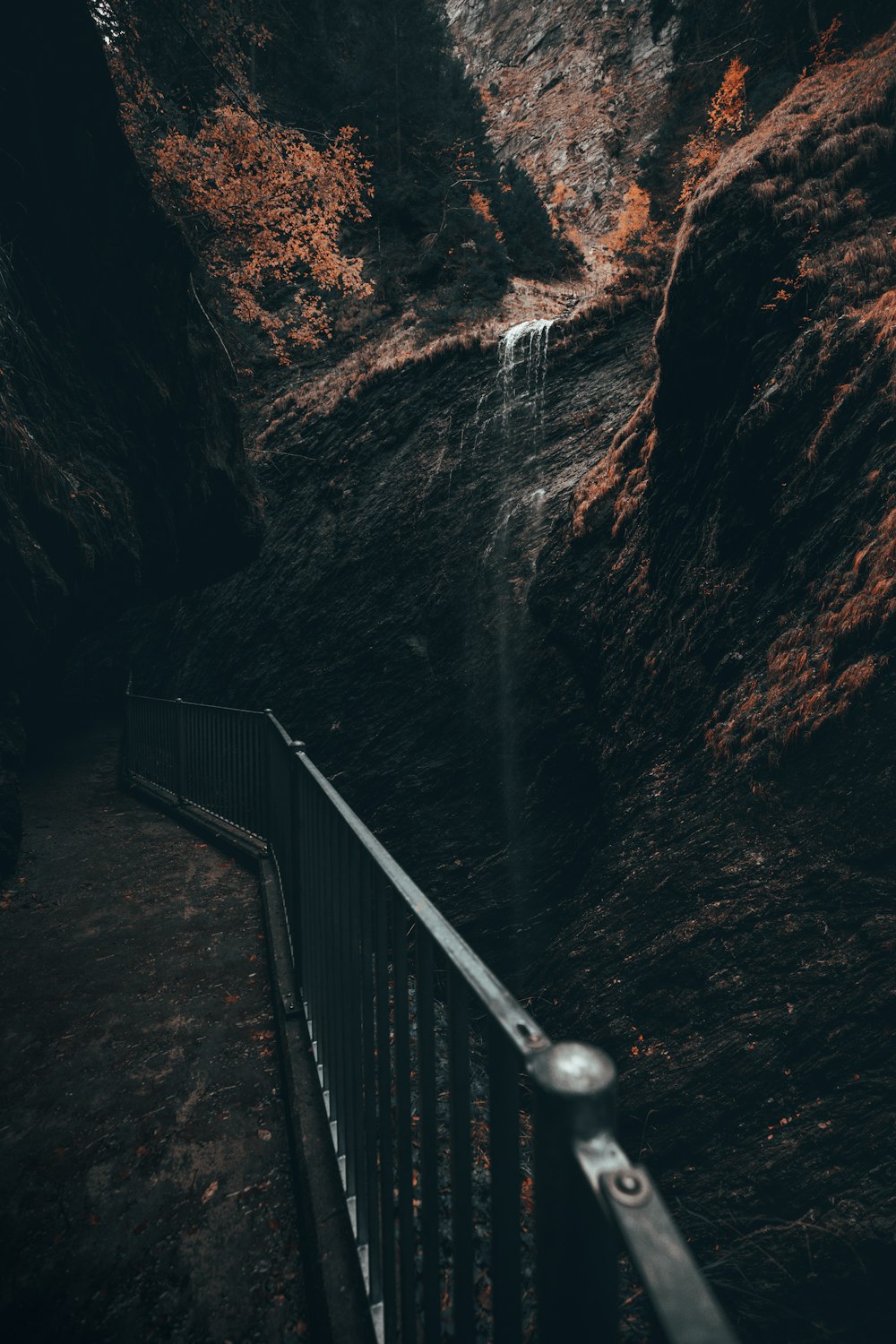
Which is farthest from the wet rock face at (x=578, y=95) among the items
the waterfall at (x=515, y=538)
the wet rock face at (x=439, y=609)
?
the wet rock face at (x=439, y=609)

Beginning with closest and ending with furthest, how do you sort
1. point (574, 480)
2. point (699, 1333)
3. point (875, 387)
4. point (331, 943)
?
1. point (699, 1333)
2. point (331, 943)
3. point (875, 387)
4. point (574, 480)

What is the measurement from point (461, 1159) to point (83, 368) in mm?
9669

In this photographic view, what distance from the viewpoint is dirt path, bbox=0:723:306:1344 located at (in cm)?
207

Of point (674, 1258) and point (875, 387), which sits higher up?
point (875, 387)

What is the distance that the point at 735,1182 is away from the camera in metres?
5.71

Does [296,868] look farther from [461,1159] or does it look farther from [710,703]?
[710,703]

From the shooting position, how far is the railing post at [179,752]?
725cm

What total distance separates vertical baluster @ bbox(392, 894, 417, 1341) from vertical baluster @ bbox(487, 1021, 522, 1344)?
0.37 m

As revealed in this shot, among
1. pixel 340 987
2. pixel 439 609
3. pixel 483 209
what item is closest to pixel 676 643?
pixel 439 609

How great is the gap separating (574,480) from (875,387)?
5.01m

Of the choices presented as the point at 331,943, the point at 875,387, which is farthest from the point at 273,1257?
the point at 875,387

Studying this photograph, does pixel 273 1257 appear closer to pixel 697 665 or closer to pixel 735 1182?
pixel 735 1182

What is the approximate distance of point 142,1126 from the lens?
276 centimetres

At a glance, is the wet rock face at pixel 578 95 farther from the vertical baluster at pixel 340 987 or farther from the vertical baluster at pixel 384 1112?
the vertical baluster at pixel 384 1112
